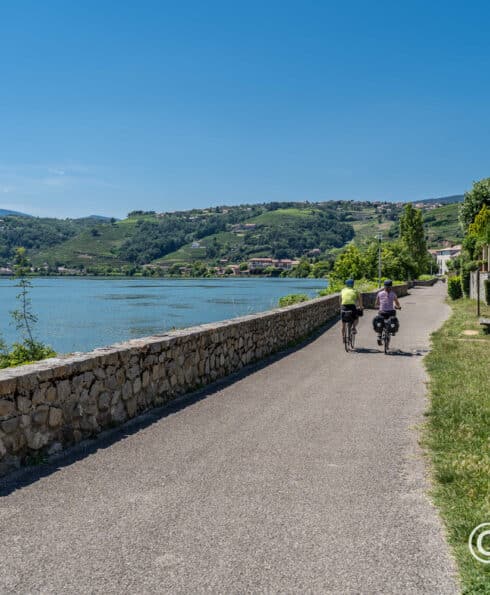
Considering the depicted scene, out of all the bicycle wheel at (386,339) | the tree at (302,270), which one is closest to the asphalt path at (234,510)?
the bicycle wheel at (386,339)

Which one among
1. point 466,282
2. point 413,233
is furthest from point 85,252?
point 466,282

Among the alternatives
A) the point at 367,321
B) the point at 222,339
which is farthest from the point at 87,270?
the point at 222,339

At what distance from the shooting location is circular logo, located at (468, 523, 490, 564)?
3.60m

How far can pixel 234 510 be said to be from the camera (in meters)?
4.43

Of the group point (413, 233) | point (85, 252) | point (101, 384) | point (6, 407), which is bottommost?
point (101, 384)

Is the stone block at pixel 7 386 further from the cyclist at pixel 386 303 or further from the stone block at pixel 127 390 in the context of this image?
the cyclist at pixel 386 303

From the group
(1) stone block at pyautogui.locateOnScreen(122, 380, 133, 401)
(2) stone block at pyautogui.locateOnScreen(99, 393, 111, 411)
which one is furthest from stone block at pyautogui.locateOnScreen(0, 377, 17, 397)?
(1) stone block at pyautogui.locateOnScreen(122, 380, 133, 401)

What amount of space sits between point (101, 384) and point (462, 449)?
12.8 feet

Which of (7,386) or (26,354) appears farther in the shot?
(26,354)

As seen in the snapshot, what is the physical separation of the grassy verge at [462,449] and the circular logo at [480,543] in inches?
1.1

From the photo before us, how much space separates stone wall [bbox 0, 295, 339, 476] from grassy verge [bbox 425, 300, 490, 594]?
3.53 meters

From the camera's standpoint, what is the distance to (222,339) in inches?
420

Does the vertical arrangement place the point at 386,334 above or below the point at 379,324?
below

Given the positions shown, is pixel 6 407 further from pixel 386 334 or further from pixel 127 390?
pixel 386 334
